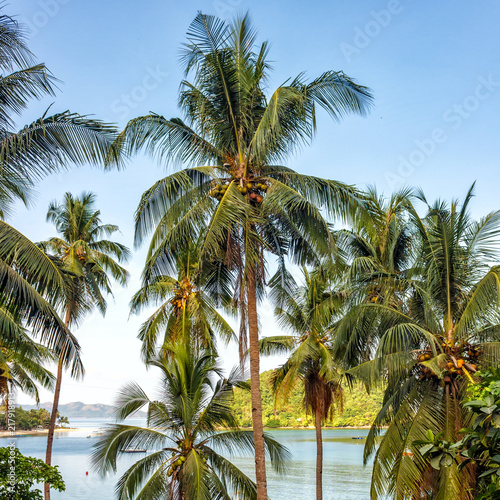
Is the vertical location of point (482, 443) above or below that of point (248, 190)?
below

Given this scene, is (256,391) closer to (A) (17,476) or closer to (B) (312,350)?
(A) (17,476)

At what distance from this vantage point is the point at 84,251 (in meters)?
18.6

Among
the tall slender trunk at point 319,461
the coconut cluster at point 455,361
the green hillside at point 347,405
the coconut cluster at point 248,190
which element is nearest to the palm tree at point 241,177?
the coconut cluster at point 248,190

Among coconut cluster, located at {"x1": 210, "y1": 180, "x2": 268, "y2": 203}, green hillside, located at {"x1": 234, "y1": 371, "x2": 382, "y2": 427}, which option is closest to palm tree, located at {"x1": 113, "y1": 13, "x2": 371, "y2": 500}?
coconut cluster, located at {"x1": 210, "y1": 180, "x2": 268, "y2": 203}

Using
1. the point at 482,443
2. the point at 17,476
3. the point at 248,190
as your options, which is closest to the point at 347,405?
the point at 248,190

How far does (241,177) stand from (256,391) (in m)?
4.27

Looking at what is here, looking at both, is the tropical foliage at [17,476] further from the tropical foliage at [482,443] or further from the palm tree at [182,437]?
the tropical foliage at [482,443]

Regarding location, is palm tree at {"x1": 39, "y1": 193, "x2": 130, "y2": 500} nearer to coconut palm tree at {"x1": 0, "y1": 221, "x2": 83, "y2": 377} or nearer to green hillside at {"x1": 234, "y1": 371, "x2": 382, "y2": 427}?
coconut palm tree at {"x1": 0, "y1": 221, "x2": 83, "y2": 377}

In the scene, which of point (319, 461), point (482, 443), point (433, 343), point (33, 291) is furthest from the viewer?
point (319, 461)

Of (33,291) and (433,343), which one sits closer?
(33,291)

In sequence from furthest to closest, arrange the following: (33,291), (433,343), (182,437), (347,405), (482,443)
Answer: (347,405)
(182,437)
(433,343)
(33,291)
(482,443)

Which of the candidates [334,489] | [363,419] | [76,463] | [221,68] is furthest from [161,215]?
[76,463]

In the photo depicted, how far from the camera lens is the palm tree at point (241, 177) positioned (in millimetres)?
10516

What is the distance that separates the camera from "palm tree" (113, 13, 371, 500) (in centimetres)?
1052
